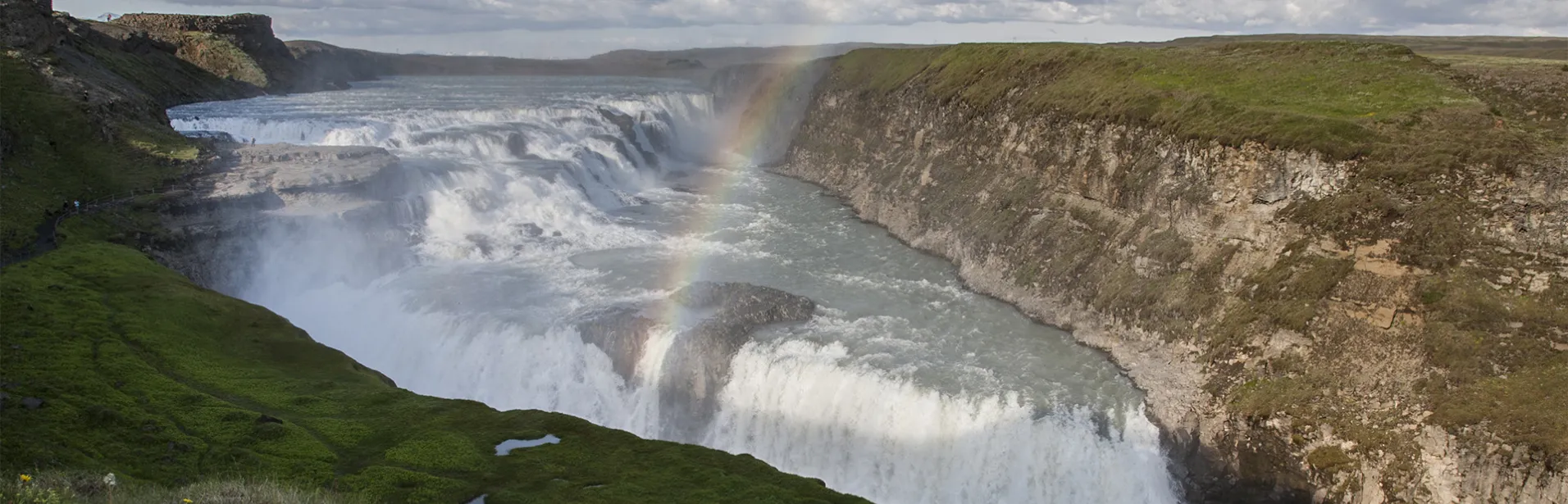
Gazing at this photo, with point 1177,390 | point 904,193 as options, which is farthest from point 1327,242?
point 904,193

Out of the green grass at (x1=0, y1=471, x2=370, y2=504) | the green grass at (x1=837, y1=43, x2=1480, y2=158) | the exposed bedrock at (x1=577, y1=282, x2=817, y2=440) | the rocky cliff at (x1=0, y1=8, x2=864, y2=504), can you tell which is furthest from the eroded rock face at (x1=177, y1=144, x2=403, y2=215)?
the green grass at (x1=837, y1=43, x2=1480, y2=158)

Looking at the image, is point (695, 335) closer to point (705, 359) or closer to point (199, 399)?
point (705, 359)

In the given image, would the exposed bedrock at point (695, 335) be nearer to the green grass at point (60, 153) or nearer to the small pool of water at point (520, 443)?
the small pool of water at point (520, 443)

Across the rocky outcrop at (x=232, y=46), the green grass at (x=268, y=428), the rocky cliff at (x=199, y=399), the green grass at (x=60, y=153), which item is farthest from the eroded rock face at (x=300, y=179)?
the rocky outcrop at (x=232, y=46)

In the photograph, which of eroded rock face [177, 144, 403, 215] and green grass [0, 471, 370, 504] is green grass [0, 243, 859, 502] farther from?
eroded rock face [177, 144, 403, 215]

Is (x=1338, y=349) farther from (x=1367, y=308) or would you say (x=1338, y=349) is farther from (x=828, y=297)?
(x=828, y=297)

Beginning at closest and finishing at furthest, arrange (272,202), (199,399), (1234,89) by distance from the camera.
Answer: (199,399)
(1234,89)
(272,202)

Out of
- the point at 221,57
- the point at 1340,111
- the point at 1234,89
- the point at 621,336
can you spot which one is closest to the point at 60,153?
the point at 621,336
